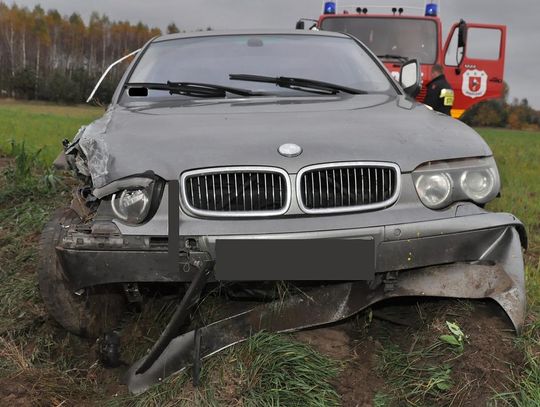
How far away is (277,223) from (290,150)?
0.32 meters

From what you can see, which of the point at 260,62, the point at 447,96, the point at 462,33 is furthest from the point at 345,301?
the point at 462,33

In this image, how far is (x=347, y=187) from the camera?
8.20 ft

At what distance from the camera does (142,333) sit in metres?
3.11

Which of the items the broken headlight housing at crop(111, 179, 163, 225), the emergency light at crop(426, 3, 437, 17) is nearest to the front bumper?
the broken headlight housing at crop(111, 179, 163, 225)

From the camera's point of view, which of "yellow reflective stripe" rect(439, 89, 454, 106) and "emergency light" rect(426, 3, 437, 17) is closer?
"yellow reflective stripe" rect(439, 89, 454, 106)

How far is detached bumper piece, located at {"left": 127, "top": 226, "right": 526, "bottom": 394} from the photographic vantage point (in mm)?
2529

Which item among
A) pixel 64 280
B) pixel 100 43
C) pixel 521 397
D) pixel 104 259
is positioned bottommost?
pixel 521 397

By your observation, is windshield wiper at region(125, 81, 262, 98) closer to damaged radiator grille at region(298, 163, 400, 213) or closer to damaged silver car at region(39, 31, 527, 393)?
damaged silver car at region(39, 31, 527, 393)

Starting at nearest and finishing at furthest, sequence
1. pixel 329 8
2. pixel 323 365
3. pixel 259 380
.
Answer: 1. pixel 259 380
2. pixel 323 365
3. pixel 329 8

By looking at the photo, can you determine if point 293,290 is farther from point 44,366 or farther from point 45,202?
point 45,202

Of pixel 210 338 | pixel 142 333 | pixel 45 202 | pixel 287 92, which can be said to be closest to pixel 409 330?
pixel 210 338

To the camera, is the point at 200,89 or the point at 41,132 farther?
the point at 41,132

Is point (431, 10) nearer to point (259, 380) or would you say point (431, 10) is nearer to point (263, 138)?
point (263, 138)

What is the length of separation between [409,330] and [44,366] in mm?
1728
